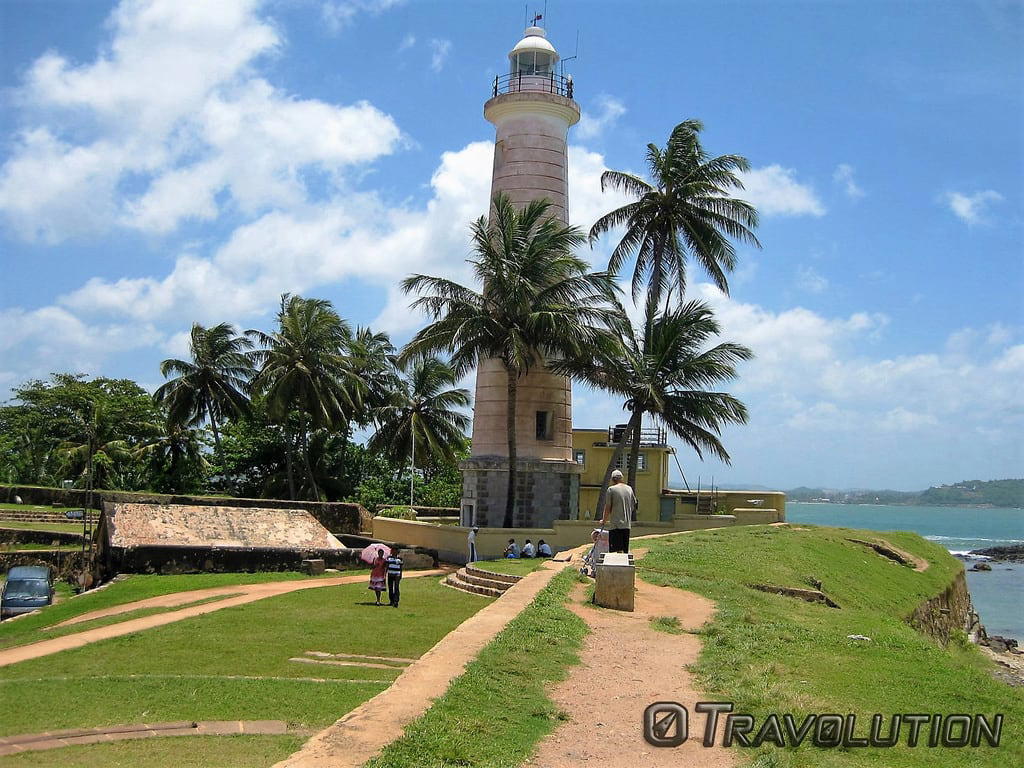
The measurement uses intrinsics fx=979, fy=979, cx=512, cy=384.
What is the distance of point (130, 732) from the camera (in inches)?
377

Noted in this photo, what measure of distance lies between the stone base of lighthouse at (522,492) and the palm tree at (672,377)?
8.57ft

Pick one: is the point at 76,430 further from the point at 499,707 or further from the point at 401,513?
the point at 499,707

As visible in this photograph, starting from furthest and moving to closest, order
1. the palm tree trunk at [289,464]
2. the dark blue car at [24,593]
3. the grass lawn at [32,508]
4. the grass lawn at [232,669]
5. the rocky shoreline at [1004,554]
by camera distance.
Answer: the rocky shoreline at [1004,554] → the palm tree trunk at [289,464] → the grass lawn at [32,508] → the dark blue car at [24,593] → the grass lawn at [232,669]

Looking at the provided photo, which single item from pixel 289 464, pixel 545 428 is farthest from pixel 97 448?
pixel 545 428

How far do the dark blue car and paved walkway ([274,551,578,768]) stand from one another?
1504cm

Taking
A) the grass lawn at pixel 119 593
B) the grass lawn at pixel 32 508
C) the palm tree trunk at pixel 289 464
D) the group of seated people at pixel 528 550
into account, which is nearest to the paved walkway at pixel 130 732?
the grass lawn at pixel 119 593

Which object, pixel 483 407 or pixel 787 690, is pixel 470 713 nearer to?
pixel 787 690

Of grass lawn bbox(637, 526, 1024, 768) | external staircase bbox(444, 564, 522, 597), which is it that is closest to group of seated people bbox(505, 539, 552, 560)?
external staircase bbox(444, 564, 522, 597)

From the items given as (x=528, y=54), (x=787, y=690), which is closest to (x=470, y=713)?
(x=787, y=690)

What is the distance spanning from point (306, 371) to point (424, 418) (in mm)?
6230

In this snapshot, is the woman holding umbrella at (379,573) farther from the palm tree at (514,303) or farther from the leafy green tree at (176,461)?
the leafy green tree at (176,461)

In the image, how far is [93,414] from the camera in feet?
156

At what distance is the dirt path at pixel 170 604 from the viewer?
15.6 meters

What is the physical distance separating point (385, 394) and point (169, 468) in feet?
35.7
